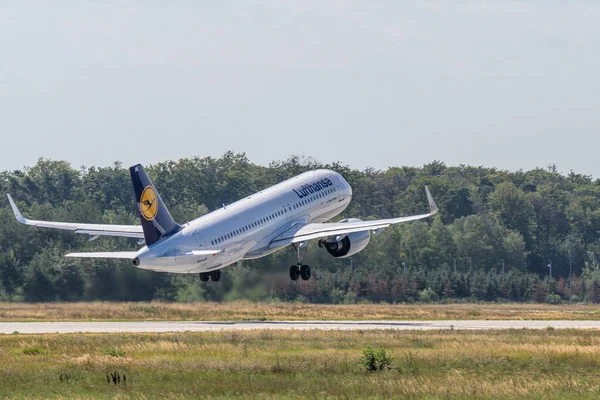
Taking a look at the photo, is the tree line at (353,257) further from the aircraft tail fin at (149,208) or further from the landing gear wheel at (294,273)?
the aircraft tail fin at (149,208)

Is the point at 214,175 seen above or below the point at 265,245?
above

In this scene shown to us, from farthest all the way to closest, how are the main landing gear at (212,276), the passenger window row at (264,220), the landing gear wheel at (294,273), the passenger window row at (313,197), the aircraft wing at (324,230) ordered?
the landing gear wheel at (294,273) < the passenger window row at (313,197) < the aircraft wing at (324,230) < the main landing gear at (212,276) < the passenger window row at (264,220)

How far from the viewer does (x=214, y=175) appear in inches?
6604

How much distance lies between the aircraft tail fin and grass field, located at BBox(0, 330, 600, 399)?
31.1 feet

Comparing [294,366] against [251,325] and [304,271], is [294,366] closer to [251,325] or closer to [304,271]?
[251,325]

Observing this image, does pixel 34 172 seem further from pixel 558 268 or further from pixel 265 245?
pixel 265 245

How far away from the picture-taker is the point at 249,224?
70688mm

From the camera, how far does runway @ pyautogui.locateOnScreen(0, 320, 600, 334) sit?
60719mm

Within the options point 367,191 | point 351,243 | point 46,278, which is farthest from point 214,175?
point 351,243

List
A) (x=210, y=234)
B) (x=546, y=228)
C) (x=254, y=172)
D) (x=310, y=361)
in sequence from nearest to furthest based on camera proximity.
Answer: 1. (x=310, y=361)
2. (x=210, y=234)
3. (x=546, y=228)
4. (x=254, y=172)

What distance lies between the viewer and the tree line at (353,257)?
82.1 m

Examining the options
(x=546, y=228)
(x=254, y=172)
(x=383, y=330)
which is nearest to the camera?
(x=383, y=330)

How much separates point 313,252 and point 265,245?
1174 cm

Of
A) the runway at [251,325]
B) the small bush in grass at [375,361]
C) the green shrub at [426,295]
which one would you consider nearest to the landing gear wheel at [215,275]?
the runway at [251,325]
